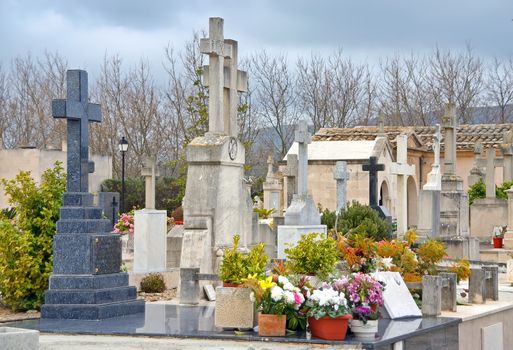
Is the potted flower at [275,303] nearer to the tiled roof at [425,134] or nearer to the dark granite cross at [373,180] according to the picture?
the dark granite cross at [373,180]

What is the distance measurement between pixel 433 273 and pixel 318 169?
2309 centimetres

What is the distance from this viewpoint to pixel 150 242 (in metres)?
19.7

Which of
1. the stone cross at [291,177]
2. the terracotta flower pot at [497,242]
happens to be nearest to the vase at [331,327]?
the stone cross at [291,177]

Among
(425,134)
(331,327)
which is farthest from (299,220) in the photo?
(425,134)

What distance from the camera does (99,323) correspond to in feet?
40.9

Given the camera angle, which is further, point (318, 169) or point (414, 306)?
point (318, 169)

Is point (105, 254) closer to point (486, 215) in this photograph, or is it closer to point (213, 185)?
point (213, 185)

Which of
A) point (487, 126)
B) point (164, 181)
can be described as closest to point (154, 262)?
point (164, 181)

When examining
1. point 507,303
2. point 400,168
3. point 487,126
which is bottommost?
point 507,303

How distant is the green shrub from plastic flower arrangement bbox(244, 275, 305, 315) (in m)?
Answer: 6.44

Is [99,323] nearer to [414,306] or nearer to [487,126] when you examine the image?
[414,306]

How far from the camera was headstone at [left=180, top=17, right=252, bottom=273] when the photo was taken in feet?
53.5

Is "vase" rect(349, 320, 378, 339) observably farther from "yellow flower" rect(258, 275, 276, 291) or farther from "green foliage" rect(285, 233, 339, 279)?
"green foliage" rect(285, 233, 339, 279)

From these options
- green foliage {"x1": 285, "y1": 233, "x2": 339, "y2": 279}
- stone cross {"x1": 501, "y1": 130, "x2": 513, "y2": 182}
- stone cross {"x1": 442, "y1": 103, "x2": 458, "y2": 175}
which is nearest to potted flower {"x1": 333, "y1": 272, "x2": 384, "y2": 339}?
green foliage {"x1": 285, "y1": 233, "x2": 339, "y2": 279}
